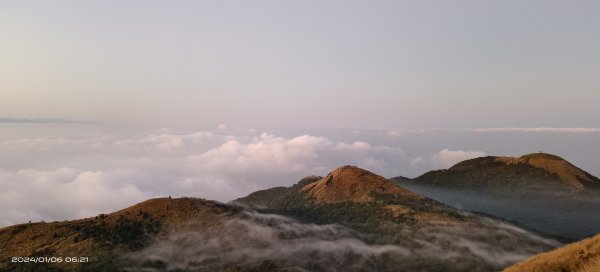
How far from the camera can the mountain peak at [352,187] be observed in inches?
4771

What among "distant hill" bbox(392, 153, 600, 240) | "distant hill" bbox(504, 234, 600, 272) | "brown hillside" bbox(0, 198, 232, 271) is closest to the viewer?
"distant hill" bbox(504, 234, 600, 272)

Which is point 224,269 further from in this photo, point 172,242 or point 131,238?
point 131,238

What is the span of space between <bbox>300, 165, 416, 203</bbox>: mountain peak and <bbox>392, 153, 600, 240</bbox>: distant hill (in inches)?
1529

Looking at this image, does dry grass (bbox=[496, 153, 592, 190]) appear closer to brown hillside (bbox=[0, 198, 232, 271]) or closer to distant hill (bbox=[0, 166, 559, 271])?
distant hill (bbox=[0, 166, 559, 271])

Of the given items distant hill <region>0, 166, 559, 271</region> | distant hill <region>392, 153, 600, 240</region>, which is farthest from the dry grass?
distant hill <region>0, 166, 559, 271</region>

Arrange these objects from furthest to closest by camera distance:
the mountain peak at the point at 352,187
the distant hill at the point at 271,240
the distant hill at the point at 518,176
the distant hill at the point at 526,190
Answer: the distant hill at the point at 518,176, the distant hill at the point at 526,190, the mountain peak at the point at 352,187, the distant hill at the point at 271,240

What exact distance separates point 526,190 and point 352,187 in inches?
2977

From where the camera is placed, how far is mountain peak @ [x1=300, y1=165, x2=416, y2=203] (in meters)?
121

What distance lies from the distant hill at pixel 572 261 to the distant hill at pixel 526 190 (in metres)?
91.1

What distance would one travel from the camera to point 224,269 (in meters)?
71.9

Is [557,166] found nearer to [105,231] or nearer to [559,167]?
[559,167]

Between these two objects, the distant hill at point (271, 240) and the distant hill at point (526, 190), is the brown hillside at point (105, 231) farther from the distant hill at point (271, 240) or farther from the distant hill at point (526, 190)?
the distant hill at point (526, 190)

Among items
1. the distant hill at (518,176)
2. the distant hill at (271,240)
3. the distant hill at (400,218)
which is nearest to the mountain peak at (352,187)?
the distant hill at (400,218)

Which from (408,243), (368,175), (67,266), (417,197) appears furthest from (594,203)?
(67,266)
